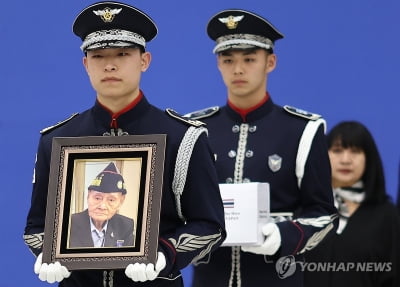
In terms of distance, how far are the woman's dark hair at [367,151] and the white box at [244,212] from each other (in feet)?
2.65

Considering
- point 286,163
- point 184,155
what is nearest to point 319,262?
point 286,163

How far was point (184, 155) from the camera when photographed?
121 inches

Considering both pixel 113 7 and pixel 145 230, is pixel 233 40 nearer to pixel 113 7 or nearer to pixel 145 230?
pixel 113 7

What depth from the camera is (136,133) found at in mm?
3131

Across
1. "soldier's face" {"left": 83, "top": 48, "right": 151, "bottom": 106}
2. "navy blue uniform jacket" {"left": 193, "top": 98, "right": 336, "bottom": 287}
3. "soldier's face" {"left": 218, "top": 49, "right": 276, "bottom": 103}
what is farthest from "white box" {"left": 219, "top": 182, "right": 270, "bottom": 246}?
"soldier's face" {"left": 83, "top": 48, "right": 151, "bottom": 106}

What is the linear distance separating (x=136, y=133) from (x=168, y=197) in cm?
21

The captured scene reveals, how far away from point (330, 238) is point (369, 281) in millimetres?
231

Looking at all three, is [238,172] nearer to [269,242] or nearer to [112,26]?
[269,242]

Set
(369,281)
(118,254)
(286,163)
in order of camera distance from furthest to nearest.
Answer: (369,281) → (286,163) → (118,254)

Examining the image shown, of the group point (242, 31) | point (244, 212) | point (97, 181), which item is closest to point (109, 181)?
point (97, 181)

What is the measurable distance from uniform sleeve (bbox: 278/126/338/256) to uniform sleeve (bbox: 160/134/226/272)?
87 cm

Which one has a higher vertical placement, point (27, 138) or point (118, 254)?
point (27, 138)

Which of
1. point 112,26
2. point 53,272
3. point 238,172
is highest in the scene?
point 112,26

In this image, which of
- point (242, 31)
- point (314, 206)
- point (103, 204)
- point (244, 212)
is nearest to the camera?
point (103, 204)
